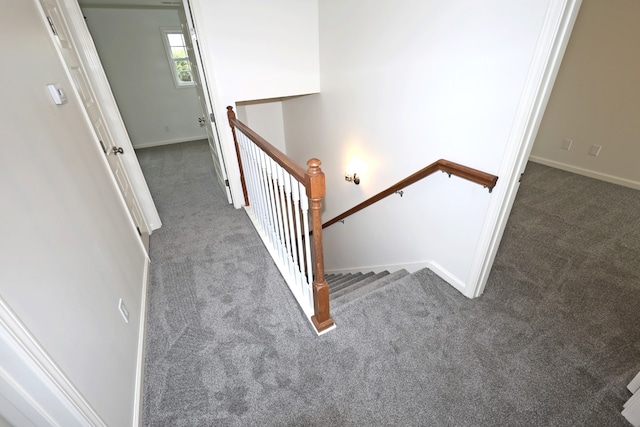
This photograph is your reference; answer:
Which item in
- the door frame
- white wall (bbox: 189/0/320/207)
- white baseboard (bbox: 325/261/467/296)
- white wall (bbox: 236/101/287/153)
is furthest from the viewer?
white wall (bbox: 236/101/287/153)

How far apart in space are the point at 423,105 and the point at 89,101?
7.97ft

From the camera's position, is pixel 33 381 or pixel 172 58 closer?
pixel 33 381

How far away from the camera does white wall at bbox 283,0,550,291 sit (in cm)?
140

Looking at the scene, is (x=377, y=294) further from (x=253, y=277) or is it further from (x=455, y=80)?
(x=455, y=80)

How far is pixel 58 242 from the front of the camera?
3.52 feet

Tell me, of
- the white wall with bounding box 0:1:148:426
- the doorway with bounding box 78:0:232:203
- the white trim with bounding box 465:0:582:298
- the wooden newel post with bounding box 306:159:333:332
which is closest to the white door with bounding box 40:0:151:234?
the white wall with bounding box 0:1:148:426

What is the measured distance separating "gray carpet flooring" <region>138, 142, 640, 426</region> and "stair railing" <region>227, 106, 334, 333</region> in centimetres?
12

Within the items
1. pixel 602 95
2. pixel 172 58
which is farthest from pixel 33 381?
pixel 172 58

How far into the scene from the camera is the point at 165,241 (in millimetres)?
2600

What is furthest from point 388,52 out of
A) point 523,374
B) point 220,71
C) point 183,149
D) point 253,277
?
point 183,149

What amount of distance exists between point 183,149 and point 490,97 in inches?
214

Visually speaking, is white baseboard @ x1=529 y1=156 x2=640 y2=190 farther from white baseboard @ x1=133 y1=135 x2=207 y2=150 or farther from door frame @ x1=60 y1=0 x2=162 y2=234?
white baseboard @ x1=133 y1=135 x2=207 y2=150

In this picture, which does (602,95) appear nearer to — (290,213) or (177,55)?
(290,213)

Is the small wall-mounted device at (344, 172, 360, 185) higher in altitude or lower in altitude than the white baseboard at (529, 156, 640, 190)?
higher
